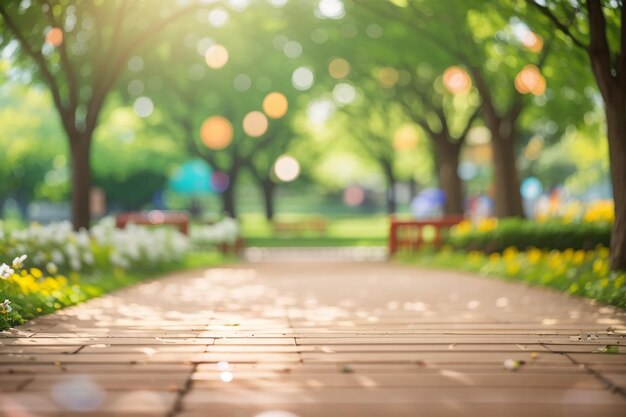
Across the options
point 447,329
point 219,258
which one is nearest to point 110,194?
point 219,258

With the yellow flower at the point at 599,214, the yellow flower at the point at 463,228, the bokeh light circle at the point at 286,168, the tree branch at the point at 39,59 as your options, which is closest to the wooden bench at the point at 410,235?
the yellow flower at the point at 463,228

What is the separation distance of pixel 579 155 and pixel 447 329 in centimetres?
3805

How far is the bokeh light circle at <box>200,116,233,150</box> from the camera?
100ft

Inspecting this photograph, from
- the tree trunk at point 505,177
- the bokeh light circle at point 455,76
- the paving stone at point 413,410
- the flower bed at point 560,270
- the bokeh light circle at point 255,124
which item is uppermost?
the bokeh light circle at point 255,124

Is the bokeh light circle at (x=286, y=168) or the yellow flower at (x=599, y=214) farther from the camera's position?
the bokeh light circle at (x=286, y=168)

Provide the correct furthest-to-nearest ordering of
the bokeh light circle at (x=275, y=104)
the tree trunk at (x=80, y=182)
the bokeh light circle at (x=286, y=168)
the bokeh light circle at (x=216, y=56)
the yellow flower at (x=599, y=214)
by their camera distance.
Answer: the bokeh light circle at (x=286, y=168) → the bokeh light circle at (x=275, y=104) → the bokeh light circle at (x=216, y=56) → the yellow flower at (x=599, y=214) → the tree trunk at (x=80, y=182)

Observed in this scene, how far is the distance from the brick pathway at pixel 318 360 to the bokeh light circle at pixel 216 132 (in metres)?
22.4

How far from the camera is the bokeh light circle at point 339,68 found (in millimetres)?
22578

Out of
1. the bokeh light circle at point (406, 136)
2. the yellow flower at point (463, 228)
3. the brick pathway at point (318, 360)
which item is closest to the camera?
the brick pathway at point (318, 360)

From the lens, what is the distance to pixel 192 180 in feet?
94.1

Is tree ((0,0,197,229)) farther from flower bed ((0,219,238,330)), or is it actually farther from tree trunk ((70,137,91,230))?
flower bed ((0,219,238,330))

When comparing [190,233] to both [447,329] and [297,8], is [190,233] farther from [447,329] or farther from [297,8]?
[447,329]

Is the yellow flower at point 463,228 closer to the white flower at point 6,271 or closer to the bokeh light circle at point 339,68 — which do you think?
the bokeh light circle at point 339,68

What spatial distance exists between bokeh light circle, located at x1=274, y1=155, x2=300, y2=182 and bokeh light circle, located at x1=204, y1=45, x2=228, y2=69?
32.0ft
